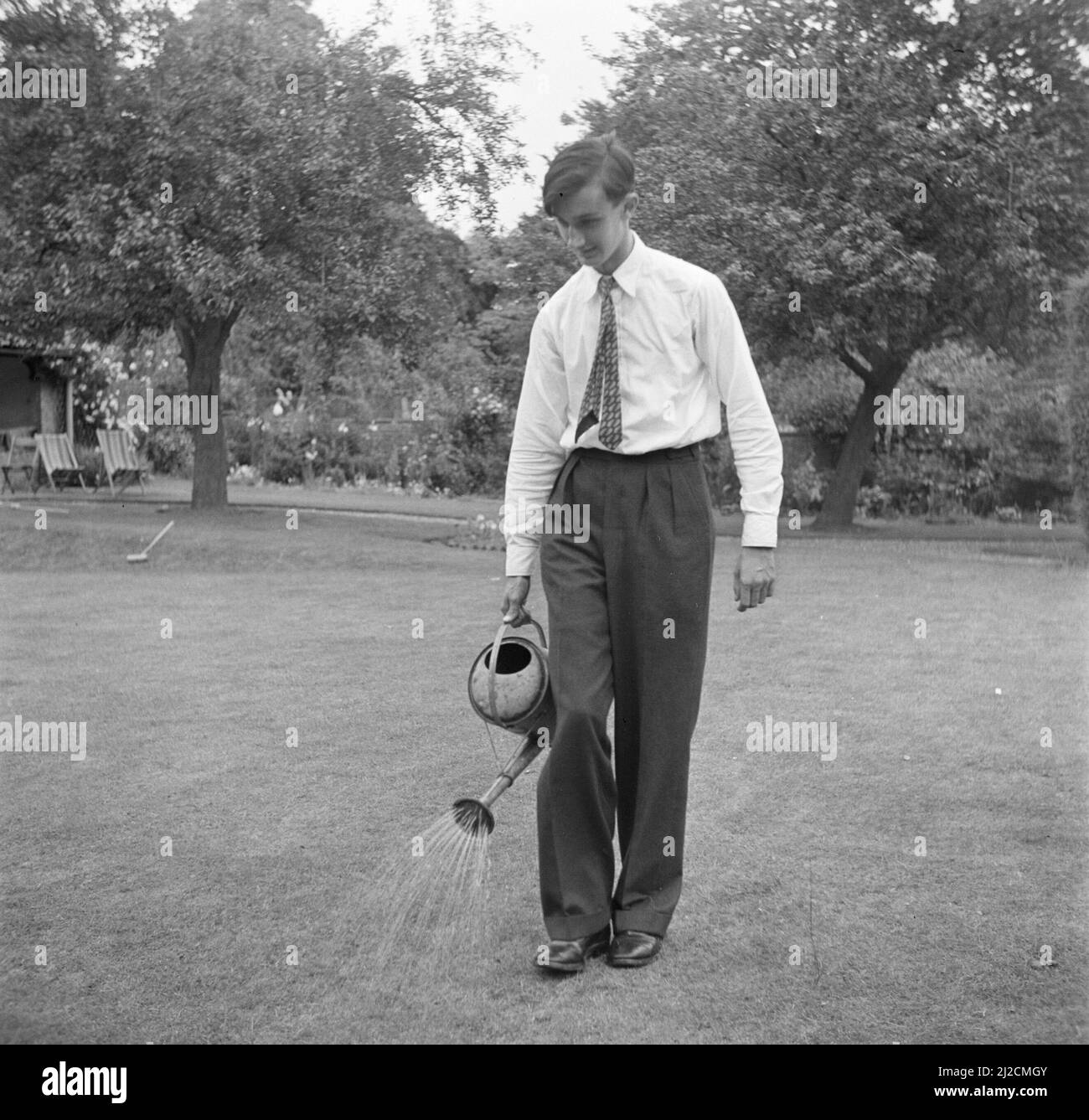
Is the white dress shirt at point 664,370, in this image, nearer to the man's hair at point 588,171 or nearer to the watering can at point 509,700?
the man's hair at point 588,171

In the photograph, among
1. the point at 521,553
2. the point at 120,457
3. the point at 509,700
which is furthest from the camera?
the point at 120,457

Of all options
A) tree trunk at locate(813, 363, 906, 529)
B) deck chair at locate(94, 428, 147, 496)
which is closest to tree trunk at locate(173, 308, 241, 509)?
deck chair at locate(94, 428, 147, 496)

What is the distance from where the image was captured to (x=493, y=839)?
548 cm

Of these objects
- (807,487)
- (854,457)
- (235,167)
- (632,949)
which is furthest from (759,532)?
(807,487)

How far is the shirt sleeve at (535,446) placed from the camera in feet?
13.9

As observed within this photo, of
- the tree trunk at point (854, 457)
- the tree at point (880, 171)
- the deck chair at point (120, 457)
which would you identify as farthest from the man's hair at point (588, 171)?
the deck chair at point (120, 457)

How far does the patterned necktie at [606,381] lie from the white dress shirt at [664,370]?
0.02m

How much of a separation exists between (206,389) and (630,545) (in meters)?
17.6

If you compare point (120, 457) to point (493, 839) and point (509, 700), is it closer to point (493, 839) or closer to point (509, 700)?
point (493, 839)

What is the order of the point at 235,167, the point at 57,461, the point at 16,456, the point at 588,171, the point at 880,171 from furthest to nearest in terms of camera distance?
the point at 16,456 → the point at 57,461 → the point at 880,171 → the point at 235,167 → the point at 588,171

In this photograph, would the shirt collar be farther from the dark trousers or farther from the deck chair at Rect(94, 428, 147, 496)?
the deck chair at Rect(94, 428, 147, 496)

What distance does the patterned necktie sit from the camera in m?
4.01

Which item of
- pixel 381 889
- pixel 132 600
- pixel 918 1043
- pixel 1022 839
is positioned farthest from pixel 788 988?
pixel 132 600

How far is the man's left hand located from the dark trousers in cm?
10
